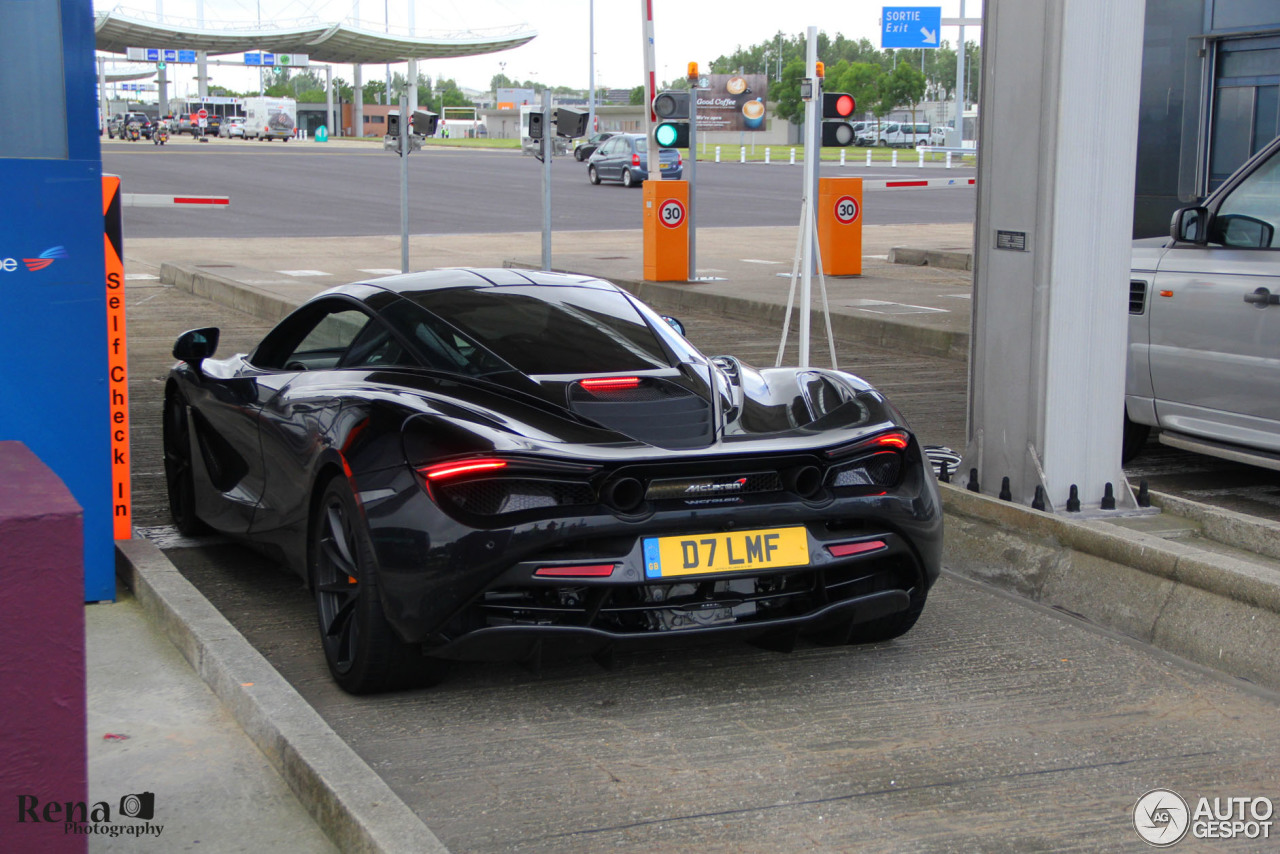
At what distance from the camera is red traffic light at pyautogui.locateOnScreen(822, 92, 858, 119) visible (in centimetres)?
1009

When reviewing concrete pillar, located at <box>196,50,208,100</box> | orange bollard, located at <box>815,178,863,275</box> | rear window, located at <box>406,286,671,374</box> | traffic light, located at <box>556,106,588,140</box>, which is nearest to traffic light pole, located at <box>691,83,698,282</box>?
orange bollard, located at <box>815,178,863,275</box>

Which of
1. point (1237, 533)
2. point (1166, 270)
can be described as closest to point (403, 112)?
point (1166, 270)

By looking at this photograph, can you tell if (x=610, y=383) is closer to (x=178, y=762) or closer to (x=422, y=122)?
(x=178, y=762)

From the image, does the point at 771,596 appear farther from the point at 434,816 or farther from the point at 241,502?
the point at 241,502

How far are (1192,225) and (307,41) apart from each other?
117 metres

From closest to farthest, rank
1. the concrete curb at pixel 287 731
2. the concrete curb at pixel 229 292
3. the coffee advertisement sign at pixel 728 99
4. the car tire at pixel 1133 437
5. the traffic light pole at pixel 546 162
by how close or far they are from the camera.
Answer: the concrete curb at pixel 287 731 → the car tire at pixel 1133 437 → the traffic light pole at pixel 546 162 → the concrete curb at pixel 229 292 → the coffee advertisement sign at pixel 728 99

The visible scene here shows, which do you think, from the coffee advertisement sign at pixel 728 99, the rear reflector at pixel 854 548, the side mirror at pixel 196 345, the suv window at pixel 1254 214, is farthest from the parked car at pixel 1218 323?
the coffee advertisement sign at pixel 728 99

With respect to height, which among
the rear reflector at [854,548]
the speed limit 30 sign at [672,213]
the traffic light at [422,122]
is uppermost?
the traffic light at [422,122]

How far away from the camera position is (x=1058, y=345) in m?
5.94

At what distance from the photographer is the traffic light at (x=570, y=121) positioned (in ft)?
47.6

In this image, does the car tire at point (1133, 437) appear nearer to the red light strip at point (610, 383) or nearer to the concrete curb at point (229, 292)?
the red light strip at point (610, 383)

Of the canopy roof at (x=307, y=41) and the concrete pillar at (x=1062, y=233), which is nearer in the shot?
the concrete pillar at (x=1062, y=233)

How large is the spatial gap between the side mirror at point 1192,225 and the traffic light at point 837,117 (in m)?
3.43

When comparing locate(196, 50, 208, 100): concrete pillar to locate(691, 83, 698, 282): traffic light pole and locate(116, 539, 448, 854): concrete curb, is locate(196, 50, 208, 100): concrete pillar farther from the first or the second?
locate(116, 539, 448, 854): concrete curb
